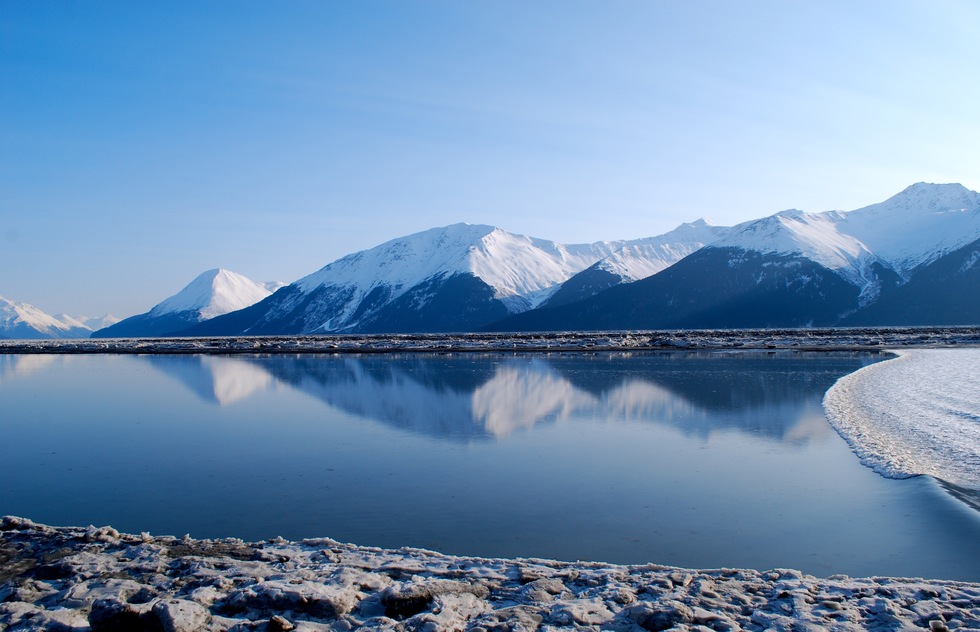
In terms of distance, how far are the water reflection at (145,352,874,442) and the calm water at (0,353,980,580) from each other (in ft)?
0.62

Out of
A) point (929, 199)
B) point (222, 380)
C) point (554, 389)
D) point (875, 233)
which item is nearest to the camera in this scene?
point (554, 389)

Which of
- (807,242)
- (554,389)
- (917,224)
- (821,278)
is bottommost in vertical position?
(554,389)

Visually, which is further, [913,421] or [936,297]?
[936,297]

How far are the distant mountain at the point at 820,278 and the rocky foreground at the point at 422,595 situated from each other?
132m

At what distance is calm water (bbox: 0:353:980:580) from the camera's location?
8.88 meters

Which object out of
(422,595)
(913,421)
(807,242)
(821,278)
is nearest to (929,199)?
(807,242)

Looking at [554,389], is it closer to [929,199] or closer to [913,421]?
[913,421]

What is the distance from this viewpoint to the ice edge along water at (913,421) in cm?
1266

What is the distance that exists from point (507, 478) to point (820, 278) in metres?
141

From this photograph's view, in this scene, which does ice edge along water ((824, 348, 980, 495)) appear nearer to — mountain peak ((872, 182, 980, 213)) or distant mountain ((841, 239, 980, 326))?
distant mountain ((841, 239, 980, 326))

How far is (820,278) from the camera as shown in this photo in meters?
138

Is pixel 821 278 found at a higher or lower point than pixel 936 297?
higher

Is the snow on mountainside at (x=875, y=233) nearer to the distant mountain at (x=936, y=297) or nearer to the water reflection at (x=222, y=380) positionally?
the distant mountain at (x=936, y=297)

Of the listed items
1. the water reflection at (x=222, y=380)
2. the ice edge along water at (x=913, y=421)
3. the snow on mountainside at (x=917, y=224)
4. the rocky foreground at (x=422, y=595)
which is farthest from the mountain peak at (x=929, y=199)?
the rocky foreground at (x=422, y=595)
